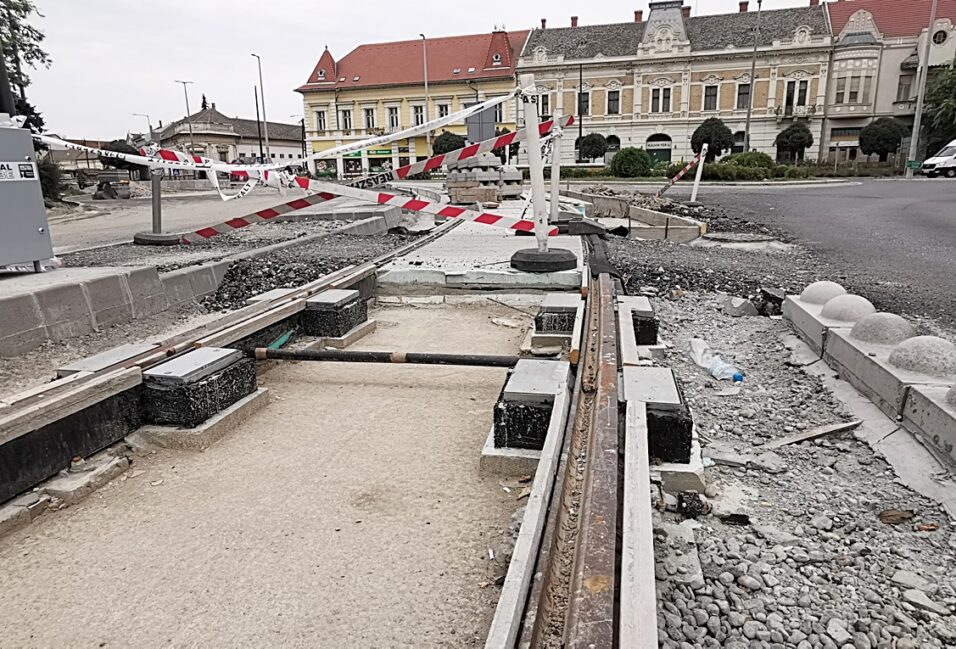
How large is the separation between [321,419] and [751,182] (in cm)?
3142

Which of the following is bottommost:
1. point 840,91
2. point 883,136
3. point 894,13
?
point 883,136

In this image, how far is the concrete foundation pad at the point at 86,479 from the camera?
277 centimetres

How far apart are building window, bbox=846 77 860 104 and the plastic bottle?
5545 centimetres

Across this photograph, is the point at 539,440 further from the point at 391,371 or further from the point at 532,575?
the point at 391,371

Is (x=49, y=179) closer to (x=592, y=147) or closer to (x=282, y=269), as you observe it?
(x=282, y=269)

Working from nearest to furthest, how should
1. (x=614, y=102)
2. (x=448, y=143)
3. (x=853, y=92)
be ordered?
(x=448, y=143)
(x=853, y=92)
(x=614, y=102)

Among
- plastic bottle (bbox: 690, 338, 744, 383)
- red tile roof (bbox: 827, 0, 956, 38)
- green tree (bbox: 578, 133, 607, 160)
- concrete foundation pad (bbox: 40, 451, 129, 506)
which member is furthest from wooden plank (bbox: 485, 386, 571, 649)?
red tile roof (bbox: 827, 0, 956, 38)

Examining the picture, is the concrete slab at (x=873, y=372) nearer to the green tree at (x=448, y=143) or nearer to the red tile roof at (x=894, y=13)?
the green tree at (x=448, y=143)

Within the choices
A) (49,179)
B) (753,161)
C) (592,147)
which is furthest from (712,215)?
(592,147)

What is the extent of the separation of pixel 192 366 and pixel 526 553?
2.25 metres

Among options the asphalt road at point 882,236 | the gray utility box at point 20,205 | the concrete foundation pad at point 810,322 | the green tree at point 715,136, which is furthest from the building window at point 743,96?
the gray utility box at point 20,205

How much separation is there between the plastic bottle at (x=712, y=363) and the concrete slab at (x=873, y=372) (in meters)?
0.58

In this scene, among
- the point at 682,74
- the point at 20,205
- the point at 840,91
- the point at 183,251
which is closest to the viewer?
the point at 20,205

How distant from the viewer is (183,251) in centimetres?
Result: 964
